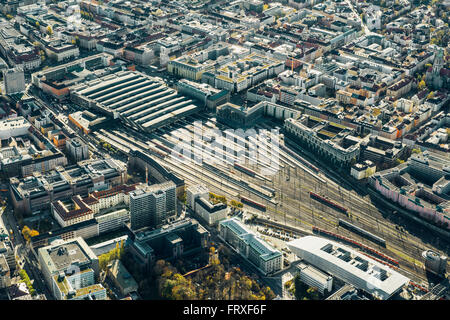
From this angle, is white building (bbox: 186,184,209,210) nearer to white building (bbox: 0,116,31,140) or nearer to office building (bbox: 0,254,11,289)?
office building (bbox: 0,254,11,289)

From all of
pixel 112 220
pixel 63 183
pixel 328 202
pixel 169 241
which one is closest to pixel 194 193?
pixel 169 241

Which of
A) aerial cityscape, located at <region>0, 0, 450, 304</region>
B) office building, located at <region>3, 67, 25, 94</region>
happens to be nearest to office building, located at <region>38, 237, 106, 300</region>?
aerial cityscape, located at <region>0, 0, 450, 304</region>

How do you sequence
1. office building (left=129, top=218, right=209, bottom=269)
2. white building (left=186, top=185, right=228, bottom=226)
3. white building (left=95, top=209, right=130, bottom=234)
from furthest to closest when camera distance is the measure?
white building (left=186, top=185, right=228, bottom=226) → white building (left=95, top=209, right=130, bottom=234) → office building (left=129, top=218, right=209, bottom=269)

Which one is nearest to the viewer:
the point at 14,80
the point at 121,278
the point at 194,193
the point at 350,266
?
the point at 121,278

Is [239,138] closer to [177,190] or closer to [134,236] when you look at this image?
[177,190]

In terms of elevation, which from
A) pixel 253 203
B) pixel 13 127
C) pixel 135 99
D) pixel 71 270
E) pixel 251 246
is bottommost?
pixel 253 203

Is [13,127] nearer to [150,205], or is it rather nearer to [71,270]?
[150,205]
